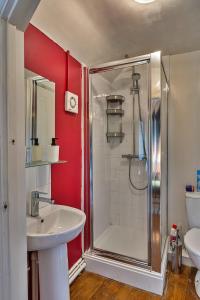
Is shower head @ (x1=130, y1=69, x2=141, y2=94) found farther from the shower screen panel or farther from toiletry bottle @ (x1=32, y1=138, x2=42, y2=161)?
toiletry bottle @ (x1=32, y1=138, x2=42, y2=161)

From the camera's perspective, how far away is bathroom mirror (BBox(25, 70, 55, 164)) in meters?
1.42

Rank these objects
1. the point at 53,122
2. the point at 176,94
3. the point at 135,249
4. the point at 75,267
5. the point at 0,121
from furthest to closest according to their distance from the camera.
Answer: the point at 176,94, the point at 135,249, the point at 75,267, the point at 53,122, the point at 0,121

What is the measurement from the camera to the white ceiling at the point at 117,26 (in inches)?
55.9

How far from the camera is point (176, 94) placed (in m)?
2.28

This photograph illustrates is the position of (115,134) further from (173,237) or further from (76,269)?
(76,269)

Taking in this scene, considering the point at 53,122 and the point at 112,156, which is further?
the point at 112,156

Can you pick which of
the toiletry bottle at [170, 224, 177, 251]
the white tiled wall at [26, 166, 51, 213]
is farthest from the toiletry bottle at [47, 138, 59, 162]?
the toiletry bottle at [170, 224, 177, 251]

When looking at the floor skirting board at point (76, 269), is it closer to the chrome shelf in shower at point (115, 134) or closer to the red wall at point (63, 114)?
the red wall at point (63, 114)

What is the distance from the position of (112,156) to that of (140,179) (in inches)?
18.4

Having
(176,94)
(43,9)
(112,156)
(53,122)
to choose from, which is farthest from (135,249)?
(43,9)

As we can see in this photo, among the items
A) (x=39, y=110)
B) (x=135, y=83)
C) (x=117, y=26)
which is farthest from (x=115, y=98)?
(x=39, y=110)

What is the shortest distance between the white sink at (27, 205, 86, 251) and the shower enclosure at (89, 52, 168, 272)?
2.24 feet

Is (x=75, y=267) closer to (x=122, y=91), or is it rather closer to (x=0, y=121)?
(x=0, y=121)

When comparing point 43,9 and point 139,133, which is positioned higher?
point 43,9
